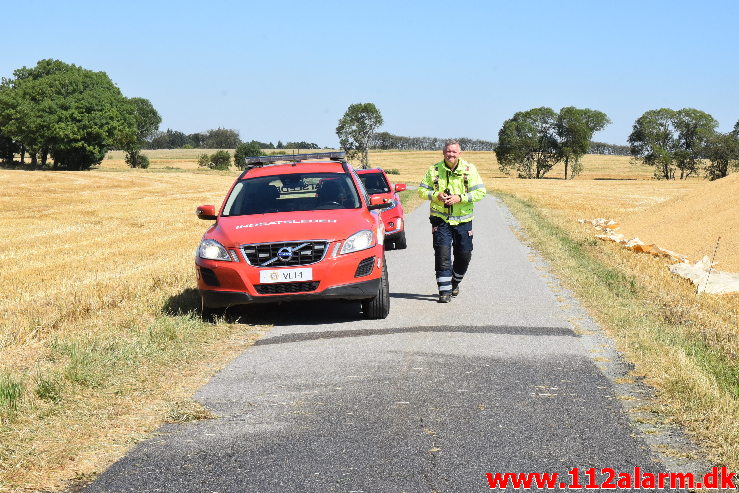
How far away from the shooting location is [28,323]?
9062mm

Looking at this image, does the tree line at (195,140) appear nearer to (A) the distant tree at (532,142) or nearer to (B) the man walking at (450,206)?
(A) the distant tree at (532,142)

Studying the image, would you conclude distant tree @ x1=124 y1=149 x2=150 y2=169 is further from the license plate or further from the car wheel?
the license plate

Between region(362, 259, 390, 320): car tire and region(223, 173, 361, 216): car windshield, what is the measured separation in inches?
49.6

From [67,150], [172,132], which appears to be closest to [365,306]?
[67,150]

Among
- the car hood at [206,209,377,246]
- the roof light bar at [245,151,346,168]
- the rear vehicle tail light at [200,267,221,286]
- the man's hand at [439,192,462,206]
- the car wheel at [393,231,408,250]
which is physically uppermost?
the roof light bar at [245,151,346,168]

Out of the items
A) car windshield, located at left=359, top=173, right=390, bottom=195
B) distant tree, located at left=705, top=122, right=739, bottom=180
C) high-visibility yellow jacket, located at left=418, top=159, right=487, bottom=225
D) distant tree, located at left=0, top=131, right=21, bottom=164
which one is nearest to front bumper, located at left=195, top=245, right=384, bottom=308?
high-visibility yellow jacket, located at left=418, top=159, right=487, bottom=225

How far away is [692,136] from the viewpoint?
114625 mm

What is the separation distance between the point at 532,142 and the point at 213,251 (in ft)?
387

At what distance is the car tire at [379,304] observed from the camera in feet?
29.1

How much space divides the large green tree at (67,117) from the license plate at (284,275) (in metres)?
78.3

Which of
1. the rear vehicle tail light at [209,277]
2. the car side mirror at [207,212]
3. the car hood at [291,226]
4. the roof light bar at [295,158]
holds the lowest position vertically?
the rear vehicle tail light at [209,277]

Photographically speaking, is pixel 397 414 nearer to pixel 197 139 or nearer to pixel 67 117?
pixel 67 117

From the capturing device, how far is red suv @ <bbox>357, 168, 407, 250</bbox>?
16703 millimetres

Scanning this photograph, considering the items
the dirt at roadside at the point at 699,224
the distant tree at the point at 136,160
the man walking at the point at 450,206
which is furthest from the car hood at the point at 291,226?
the distant tree at the point at 136,160
